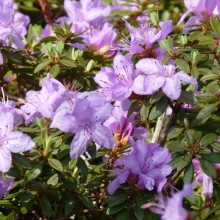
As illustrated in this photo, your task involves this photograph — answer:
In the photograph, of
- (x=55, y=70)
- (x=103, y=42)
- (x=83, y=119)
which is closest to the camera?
(x=83, y=119)

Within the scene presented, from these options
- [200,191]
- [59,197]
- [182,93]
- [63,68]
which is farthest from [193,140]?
[63,68]

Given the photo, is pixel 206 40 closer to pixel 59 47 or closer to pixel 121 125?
pixel 121 125

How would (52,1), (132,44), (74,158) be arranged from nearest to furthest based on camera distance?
(74,158)
(132,44)
(52,1)

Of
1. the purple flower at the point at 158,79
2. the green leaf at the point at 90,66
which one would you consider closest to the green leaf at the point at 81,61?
the green leaf at the point at 90,66

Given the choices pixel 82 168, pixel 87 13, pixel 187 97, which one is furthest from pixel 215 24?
pixel 87 13

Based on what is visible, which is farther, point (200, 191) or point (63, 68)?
point (63, 68)

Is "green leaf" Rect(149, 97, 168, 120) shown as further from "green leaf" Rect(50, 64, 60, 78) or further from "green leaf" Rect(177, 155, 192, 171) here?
"green leaf" Rect(50, 64, 60, 78)

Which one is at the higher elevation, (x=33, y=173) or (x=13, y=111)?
(x=13, y=111)

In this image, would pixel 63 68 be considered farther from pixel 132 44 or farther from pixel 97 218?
pixel 97 218
